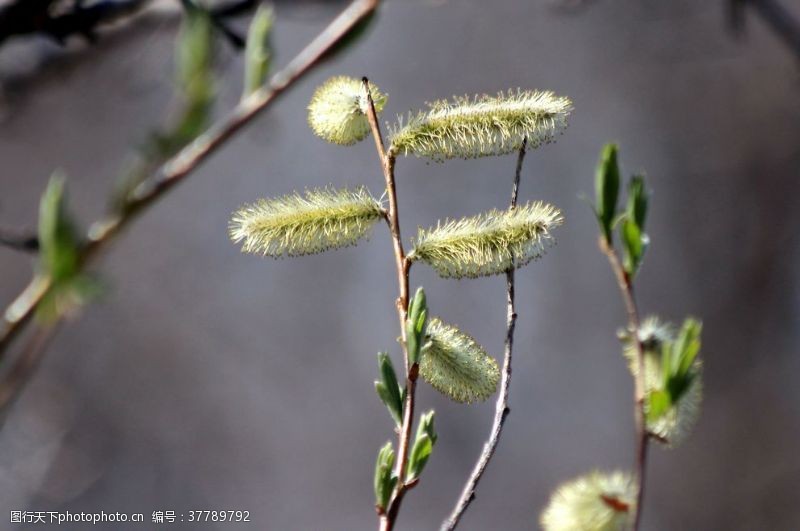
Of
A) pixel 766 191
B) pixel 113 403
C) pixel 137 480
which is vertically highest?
pixel 766 191

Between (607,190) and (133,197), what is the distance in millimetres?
195

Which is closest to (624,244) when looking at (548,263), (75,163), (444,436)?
(444,436)

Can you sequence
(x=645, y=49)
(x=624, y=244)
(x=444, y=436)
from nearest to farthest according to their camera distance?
(x=624, y=244) → (x=444, y=436) → (x=645, y=49)

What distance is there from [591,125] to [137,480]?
1.34 metres

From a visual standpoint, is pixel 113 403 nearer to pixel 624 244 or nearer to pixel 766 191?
pixel 766 191

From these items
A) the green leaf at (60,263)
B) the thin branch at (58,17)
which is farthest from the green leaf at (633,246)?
the thin branch at (58,17)

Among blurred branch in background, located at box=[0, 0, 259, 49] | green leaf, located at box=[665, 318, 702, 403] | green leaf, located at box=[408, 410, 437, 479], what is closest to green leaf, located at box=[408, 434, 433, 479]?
green leaf, located at box=[408, 410, 437, 479]

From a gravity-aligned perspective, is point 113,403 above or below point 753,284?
below

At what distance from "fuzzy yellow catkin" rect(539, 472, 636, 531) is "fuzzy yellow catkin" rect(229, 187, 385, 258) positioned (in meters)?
0.15

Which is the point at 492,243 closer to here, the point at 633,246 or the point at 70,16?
the point at 633,246

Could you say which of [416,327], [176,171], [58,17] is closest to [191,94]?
[176,171]

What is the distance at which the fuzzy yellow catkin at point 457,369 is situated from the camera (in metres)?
0.40

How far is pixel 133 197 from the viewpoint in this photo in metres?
0.21

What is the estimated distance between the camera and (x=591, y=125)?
7.27 feet
